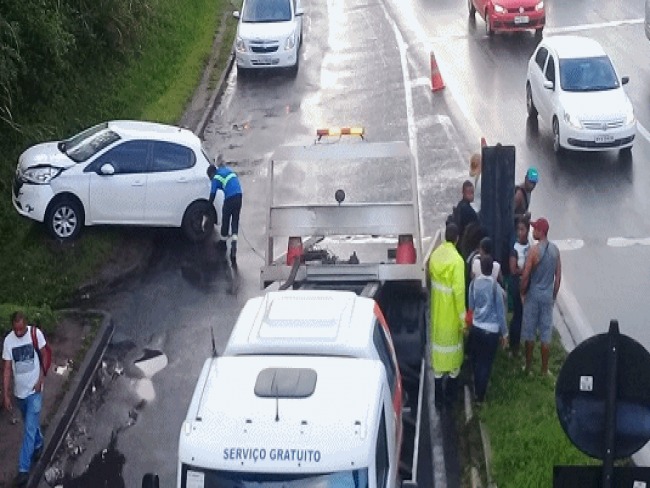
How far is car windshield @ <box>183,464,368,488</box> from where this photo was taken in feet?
24.8

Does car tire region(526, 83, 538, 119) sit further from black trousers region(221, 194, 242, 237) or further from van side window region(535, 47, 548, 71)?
black trousers region(221, 194, 242, 237)

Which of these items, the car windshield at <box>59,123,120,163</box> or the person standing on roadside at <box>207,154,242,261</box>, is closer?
the person standing on roadside at <box>207,154,242,261</box>

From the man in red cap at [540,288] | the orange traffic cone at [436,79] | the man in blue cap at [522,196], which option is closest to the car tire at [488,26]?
the orange traffic cone at [436,79]

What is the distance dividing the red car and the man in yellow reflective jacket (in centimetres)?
1726

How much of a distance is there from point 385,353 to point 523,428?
79.0 inches

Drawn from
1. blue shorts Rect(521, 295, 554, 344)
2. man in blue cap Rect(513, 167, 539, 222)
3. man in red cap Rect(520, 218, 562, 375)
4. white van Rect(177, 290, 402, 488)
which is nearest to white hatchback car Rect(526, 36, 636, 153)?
man in blue cap Rect(513, 167, 539, 222)

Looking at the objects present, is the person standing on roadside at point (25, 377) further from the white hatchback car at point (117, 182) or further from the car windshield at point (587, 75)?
the car windshield at point (587, 75)

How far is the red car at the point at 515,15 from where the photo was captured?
1089 inches

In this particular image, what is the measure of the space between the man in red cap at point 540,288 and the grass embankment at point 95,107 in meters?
6.12

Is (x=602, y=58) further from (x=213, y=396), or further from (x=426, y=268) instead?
(x=213, y=396)

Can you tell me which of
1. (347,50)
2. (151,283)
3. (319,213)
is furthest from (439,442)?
(347,50)

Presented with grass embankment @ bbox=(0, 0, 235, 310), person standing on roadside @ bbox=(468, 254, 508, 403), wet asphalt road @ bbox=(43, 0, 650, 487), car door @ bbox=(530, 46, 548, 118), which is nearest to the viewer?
person standing on roadside @ bbox=(468, 254, 508, 403)

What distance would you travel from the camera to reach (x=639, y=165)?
19.5 m

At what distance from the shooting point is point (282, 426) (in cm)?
759
